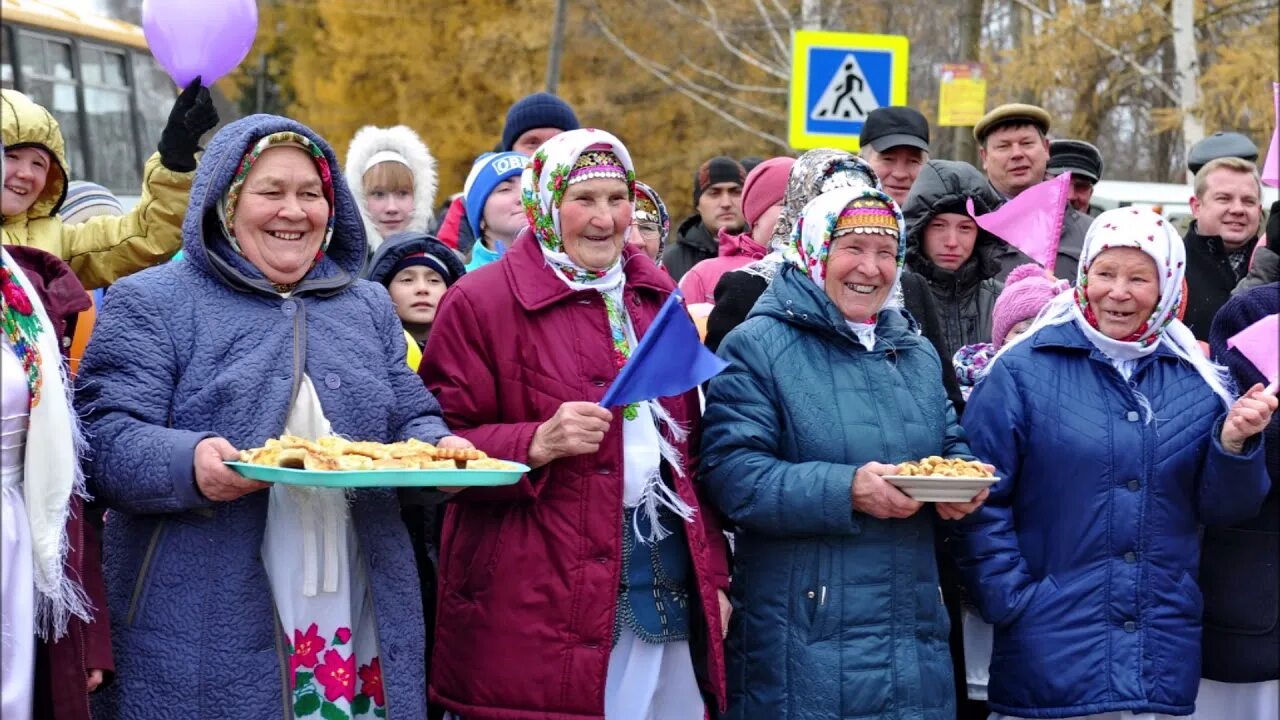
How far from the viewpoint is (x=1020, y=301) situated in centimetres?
536

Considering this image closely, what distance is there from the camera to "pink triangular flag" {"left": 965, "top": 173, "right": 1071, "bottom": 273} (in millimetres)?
5773

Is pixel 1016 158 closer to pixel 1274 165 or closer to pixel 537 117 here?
pixel 537 117

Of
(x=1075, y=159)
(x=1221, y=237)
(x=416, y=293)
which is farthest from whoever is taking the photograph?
(x=1075, y=159)

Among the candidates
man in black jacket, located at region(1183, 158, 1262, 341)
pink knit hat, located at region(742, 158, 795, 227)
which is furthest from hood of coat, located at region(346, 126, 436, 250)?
man in black jacket, located at region(1183, 158, 1262, 341)

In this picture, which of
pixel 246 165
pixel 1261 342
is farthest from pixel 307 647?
pixel 1261 342

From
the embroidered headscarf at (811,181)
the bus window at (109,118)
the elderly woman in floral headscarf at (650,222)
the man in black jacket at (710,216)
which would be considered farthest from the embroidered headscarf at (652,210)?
the bus window at (109,118)

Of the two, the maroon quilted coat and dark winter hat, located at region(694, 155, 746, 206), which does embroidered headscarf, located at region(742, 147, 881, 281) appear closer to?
the maroon quilted coat

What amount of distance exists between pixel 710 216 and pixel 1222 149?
2.87m

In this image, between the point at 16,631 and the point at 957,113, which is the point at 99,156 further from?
the point at 16,631

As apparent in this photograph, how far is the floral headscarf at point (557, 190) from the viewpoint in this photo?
14.3ft

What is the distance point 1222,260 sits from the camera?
24.1 ft

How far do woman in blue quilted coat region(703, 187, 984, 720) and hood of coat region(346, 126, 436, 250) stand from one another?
2.86 meters

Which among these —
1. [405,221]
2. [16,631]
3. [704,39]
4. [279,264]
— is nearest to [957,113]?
[405,221]

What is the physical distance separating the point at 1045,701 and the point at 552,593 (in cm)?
150
